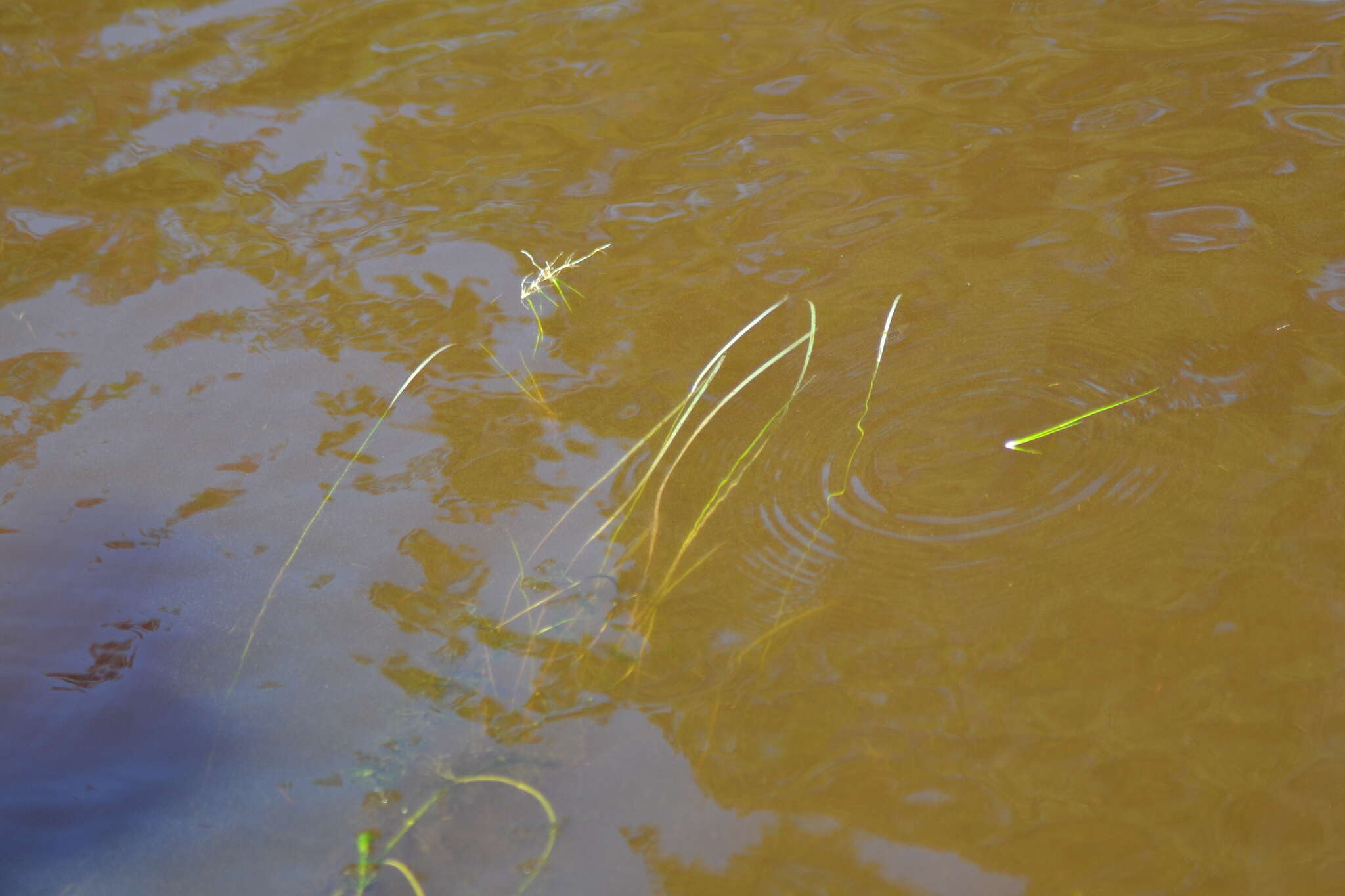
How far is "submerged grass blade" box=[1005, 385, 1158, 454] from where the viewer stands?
202 centimetres

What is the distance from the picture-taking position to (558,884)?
58.6 inches

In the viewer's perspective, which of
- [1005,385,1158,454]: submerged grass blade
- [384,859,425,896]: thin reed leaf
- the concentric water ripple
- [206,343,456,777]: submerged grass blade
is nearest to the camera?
[384,859,425,896]: thin reed leaf

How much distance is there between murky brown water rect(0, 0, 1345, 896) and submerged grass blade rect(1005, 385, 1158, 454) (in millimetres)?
20

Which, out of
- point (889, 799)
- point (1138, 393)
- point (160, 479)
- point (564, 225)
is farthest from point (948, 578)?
point (160, 479)

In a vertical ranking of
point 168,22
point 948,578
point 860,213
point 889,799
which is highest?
point 168,22

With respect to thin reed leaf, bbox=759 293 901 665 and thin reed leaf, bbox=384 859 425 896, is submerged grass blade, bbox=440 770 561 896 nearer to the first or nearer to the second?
thin reed leaf, bbox=384 859 425 896

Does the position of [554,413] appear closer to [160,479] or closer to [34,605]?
[160,479]

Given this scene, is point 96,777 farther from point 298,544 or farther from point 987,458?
point 987,458

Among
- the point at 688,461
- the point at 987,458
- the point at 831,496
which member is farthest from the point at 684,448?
the point at 987,458

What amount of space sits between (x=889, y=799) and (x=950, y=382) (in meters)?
0.97

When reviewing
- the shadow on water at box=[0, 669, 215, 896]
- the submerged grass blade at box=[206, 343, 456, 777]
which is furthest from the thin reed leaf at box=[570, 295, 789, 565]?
the shadow on water at box=[0, 669, 215, 896]

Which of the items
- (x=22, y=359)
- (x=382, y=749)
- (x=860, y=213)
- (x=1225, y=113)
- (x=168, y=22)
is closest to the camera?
(x=382, y=749)

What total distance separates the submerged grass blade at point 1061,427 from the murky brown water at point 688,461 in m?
0.02

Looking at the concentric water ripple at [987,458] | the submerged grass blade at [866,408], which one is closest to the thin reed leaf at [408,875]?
the concentric water ripple at [987,458]
